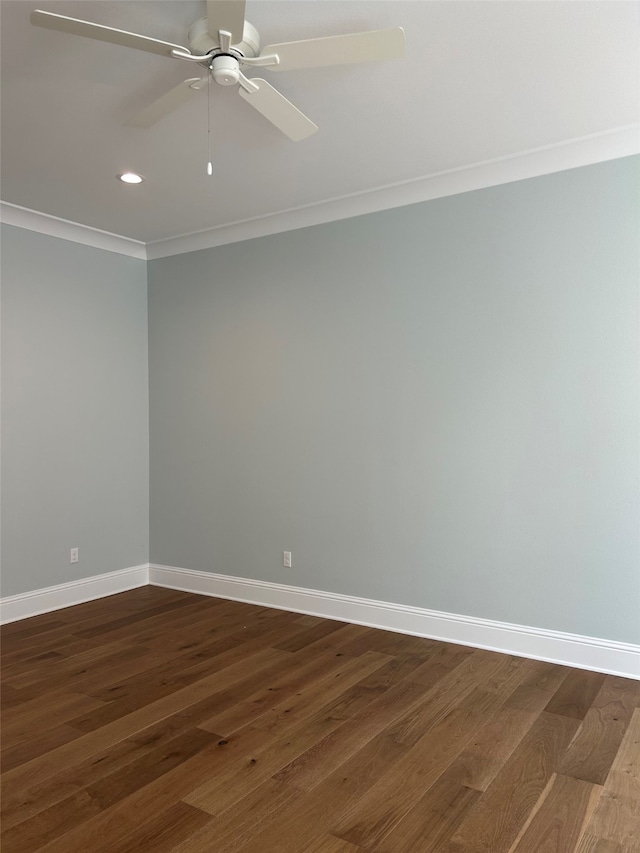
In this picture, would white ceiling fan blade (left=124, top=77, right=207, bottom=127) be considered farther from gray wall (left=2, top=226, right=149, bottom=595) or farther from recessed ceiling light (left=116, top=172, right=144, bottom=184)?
gray wall (left=2, top=226, right=149, bottom=595)

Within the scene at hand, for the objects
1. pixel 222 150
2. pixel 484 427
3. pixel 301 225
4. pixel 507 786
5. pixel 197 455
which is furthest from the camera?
pixel 197 455

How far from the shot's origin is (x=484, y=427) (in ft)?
11.8

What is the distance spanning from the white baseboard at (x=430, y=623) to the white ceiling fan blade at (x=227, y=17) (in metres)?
3.04

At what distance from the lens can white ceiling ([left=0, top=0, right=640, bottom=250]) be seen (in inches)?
88.8

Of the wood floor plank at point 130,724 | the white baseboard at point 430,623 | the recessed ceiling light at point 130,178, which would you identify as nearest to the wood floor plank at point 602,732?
the white baseboard at point 430,623

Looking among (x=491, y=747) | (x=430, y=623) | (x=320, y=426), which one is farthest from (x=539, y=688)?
(x=320, y=426)

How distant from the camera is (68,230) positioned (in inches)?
177

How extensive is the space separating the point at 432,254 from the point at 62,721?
10.0ft

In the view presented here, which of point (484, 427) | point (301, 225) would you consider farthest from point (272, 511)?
point (301, 225)

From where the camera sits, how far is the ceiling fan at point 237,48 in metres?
1.94

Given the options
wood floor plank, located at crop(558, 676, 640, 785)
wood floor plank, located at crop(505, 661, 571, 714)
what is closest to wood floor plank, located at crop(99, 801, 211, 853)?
wood floor plank, located at crop(558, 676, 640, 785)

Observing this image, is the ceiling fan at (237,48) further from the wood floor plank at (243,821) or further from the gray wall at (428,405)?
the wood floor plank at (243,821)

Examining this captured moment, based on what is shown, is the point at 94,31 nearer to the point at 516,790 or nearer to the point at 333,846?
the point at 333,846

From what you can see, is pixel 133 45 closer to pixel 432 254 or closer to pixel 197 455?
pixel 432 254
